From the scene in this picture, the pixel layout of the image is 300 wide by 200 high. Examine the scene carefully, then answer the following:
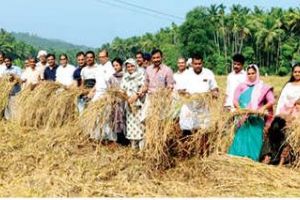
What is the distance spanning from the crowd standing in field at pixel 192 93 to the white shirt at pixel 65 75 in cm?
7

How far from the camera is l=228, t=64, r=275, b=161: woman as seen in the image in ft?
21.0

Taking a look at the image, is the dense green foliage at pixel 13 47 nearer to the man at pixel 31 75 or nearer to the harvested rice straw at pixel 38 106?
the man at pixel 31 75

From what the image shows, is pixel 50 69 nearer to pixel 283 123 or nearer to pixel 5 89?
pixel 5 89

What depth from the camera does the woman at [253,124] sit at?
21.0 feet

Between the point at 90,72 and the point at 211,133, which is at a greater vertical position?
the point at 90,72

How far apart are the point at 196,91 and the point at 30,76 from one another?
4.16 m

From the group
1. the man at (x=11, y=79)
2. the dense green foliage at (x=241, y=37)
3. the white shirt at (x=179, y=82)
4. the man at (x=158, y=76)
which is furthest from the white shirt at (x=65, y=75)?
the dense green foliage at (x=241, y=37)

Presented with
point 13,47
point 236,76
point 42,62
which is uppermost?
point 13,47

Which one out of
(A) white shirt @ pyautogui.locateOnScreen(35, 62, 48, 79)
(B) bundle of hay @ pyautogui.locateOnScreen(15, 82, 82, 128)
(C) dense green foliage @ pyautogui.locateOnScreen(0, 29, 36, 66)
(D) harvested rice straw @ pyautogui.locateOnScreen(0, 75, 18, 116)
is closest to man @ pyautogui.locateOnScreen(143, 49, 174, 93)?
(B) bundle of hay @ pyautogui.locateOnScreen(15, 82, 82, 128)

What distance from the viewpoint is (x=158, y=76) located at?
7246mm

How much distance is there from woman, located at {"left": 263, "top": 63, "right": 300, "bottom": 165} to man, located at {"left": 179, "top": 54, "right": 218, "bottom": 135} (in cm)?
76

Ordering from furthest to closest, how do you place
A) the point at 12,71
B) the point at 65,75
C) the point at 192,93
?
→ the point at 12,71
the point at 65,75
the point at 192,93

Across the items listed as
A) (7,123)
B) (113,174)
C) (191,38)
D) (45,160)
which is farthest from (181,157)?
(191,38)

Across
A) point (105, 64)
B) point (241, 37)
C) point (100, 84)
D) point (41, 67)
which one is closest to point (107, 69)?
point (105, 64)
